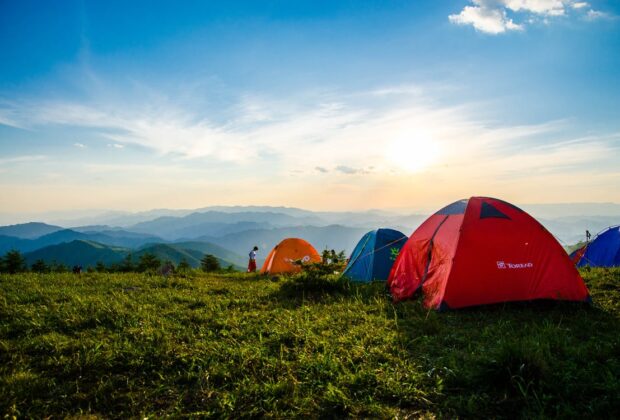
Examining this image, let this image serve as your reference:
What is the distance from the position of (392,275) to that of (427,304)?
2188mm

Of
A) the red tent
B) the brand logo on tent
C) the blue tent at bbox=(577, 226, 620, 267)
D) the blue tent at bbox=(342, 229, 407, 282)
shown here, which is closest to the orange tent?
the blue tent at bbox=(342, 229, 407, 282)

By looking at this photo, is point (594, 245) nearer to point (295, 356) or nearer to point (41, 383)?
point (295, 356)

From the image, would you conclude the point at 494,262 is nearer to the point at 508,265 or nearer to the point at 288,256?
the point at 508,265

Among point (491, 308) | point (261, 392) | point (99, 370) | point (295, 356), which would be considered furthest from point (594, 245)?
point (99, 370)

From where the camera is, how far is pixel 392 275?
34.1 ft

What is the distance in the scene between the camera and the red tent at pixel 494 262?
7.91 metres

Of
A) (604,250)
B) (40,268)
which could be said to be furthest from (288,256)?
(40,268)

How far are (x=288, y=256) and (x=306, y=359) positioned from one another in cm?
1502

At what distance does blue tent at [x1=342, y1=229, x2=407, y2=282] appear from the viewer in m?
13.9

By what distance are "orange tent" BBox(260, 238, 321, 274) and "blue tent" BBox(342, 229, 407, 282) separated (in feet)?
18.2

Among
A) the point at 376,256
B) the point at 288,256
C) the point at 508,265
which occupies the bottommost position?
the point at 288,256

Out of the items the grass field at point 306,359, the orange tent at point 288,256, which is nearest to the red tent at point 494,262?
the grass field at point 306,359

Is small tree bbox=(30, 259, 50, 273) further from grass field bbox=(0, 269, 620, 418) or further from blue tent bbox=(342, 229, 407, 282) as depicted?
blue tent bbox=(342, 229, 407, 282)

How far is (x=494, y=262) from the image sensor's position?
8102 millimetres
